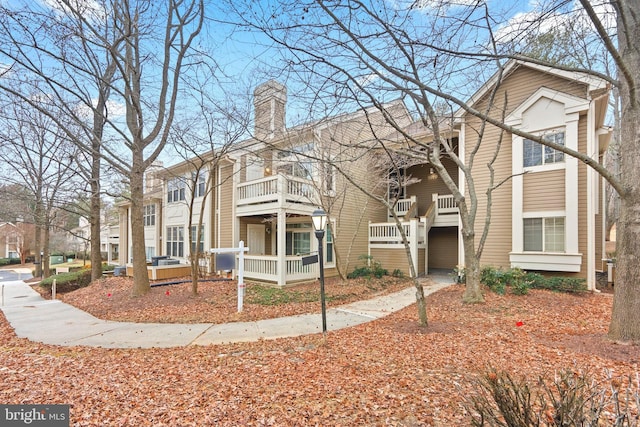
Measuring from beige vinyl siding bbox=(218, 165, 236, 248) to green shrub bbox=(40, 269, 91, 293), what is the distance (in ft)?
22.1

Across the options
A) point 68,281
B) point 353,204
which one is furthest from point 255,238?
point 68,281

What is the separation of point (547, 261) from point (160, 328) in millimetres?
11699

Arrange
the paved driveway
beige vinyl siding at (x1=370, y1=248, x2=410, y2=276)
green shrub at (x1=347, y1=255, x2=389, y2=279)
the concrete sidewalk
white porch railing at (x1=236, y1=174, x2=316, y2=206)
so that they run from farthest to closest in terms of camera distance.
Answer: the paved driveway
beige vinyl siding at (x1=370, y1=248, x2=410, y2=276)
green shrub at (x1=347, y1=255, x2=389, y2=279)
white porch railing at (x1=236, y1=174, x2=316, y2=206)
the concrete sidewalk

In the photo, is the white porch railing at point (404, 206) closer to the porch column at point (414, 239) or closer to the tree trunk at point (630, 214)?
the porch column at point (414, 239)

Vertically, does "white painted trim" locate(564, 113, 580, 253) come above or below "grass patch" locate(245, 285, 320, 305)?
above

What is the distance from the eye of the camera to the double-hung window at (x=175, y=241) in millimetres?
16906

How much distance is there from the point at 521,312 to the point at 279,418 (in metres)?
6.93

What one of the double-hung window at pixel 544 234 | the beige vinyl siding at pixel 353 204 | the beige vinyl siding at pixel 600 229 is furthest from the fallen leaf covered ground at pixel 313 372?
the beige vinyl siding at pixel 600 229

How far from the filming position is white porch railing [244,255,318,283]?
1187 cm

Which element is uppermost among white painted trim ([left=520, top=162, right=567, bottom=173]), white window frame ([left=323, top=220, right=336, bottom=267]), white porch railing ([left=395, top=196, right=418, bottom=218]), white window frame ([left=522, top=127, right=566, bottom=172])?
white window frame ([left=522, top=127, right=566, bottom=172])

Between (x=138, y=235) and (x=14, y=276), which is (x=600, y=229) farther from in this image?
(x=14, y=276)

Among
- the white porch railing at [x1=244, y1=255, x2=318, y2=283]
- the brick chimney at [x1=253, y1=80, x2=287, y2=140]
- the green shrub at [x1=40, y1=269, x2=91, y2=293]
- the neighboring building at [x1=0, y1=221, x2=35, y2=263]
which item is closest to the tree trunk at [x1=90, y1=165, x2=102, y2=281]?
the green shrub at [x1=40, y1=269, x2=91, y2=293]

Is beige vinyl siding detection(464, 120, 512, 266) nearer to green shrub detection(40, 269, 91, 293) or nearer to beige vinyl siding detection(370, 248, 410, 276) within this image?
beige vinyl siding detection(370, 248, 410, 276)

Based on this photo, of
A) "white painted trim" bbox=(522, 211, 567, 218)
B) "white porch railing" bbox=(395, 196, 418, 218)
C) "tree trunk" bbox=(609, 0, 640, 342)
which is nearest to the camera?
"tree trunk" bbox=(609, 0, 640, 342)
